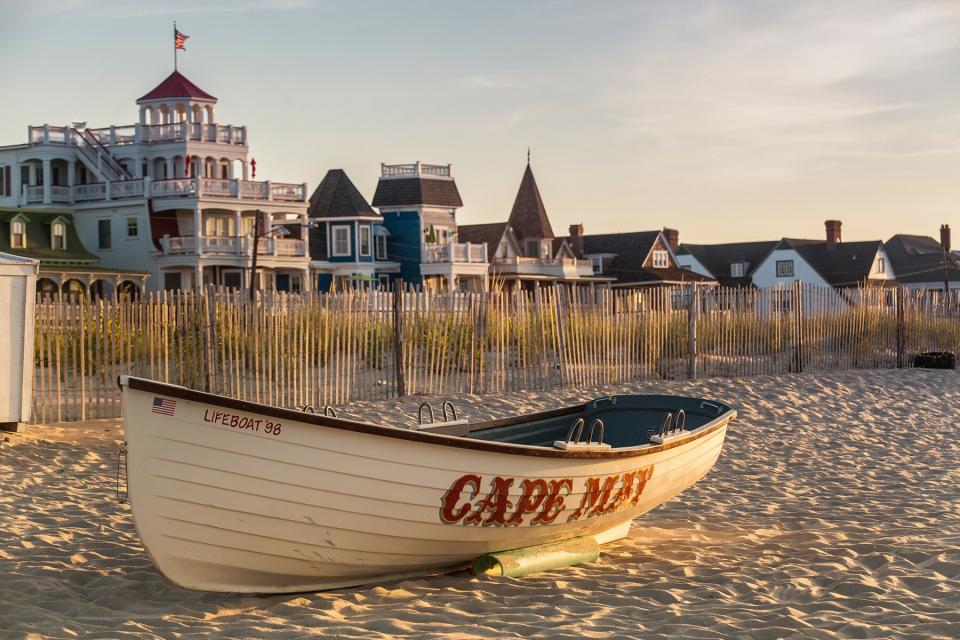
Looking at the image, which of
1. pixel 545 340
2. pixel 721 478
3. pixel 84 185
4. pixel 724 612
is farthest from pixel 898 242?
pixel 724 612

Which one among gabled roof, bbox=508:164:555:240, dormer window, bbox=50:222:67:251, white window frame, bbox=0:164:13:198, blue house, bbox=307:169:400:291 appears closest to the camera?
dormer window, bbox=50:222:67:251

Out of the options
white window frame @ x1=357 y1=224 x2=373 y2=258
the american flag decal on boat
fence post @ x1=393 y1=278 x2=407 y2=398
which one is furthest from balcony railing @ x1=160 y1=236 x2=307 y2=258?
the american flag decal on boat

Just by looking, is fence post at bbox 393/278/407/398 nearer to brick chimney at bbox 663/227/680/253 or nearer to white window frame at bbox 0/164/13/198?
white window frame at bbox 0/164/13/198

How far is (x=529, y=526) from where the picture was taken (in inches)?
315

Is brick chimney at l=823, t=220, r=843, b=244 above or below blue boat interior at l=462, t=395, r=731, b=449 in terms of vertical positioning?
above

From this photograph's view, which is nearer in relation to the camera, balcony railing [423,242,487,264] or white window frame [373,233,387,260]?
balcony railing [423,242,487,264]

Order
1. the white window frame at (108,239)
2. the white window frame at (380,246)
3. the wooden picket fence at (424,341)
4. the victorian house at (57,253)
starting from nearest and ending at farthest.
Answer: the wooden picket fence at (424,341) → the victorian house at (57,253) → the white window frame at (108,239) → the white window frame at (380,246)

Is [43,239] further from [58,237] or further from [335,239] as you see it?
[335,239]

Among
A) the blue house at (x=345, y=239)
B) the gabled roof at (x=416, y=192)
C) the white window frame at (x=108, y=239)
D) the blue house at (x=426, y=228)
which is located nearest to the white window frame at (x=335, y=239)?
the blue house at (x=345, y=239)

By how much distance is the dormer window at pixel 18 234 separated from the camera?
4362 centimetres

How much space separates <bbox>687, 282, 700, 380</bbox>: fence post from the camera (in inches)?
811

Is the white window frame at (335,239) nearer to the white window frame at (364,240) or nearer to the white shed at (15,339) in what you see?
the white window frame at (364,240)

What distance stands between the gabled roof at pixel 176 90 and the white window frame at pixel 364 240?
933 cm

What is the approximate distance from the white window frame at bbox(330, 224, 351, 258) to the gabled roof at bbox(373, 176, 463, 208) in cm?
309
